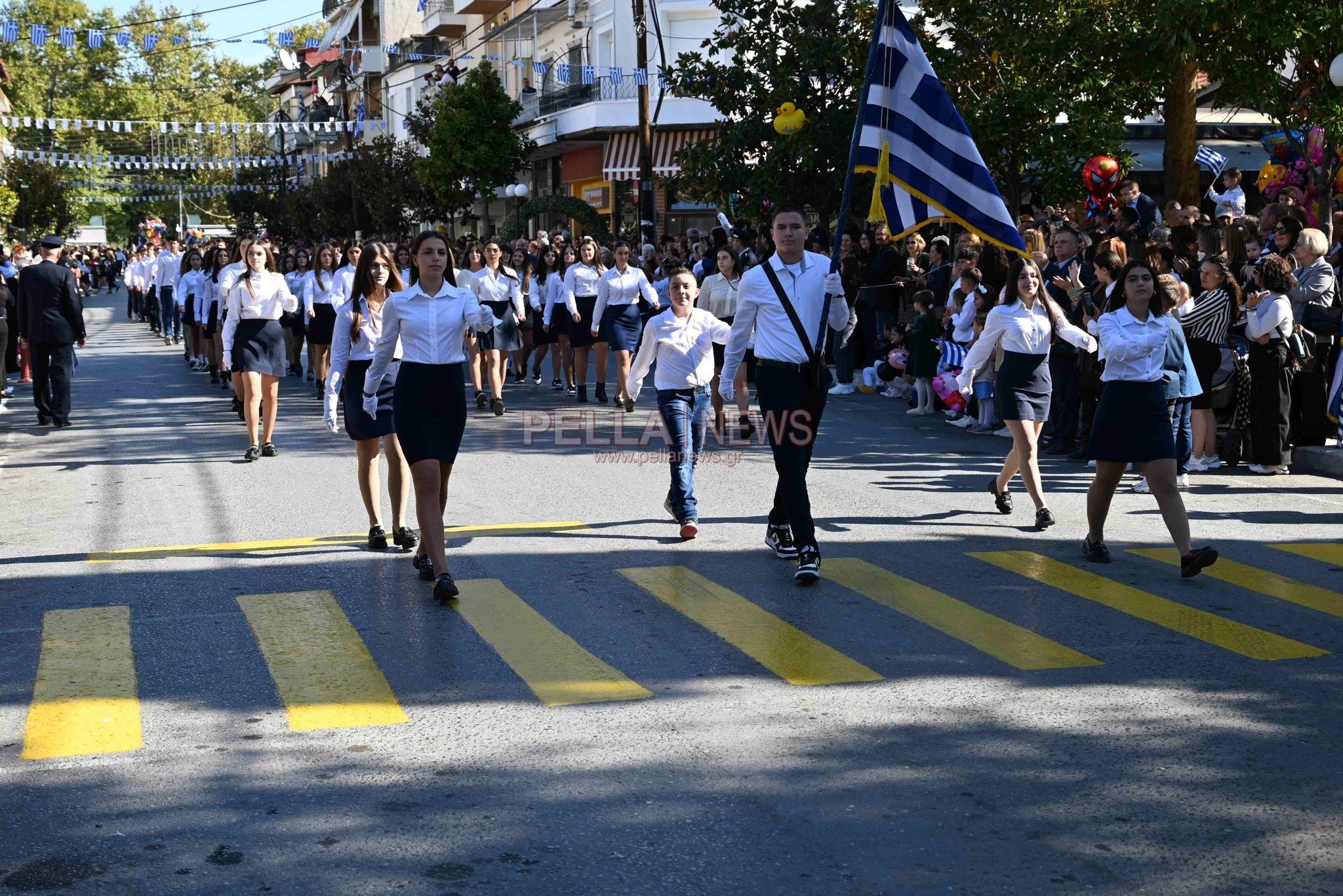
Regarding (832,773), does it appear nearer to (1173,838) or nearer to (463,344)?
(1173,838)

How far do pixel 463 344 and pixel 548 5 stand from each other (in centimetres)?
4018

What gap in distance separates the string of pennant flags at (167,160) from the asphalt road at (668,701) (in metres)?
40.3

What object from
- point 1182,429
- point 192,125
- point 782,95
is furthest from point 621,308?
point 192,125

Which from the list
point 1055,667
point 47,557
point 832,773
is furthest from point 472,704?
point 47,557

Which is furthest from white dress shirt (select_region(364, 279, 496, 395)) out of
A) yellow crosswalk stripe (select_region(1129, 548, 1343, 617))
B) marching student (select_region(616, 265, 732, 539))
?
yellow crosswalk stripe (select_region(1129, 548, 1343, 617))

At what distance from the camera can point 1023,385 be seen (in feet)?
32.5

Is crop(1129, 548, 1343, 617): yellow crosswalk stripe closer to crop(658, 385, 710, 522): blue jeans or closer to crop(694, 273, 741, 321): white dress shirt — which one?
crop(658, 385, 710, 522): blue jeans

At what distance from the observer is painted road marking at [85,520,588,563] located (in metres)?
9.34

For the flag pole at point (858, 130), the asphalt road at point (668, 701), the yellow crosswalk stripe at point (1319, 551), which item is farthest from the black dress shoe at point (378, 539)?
the yellow crosswalk stripe at point (1319, 551)

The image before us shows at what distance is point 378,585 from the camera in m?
8.38

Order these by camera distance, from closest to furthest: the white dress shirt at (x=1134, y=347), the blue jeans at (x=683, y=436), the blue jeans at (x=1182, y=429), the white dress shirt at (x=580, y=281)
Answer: the white dress shirt at (x=1134, y=347) < the blue jeans at (x=683, y=436) < the blue jeans at (x=1182, y=429) < the white dress shirt at (x=580, y=281)

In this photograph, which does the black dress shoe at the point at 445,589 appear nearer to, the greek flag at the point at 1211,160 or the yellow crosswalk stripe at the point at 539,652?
the yellow crosswalk stripe at the point at 539,652

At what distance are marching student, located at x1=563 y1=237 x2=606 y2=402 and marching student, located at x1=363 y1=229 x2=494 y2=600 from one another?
969 cm

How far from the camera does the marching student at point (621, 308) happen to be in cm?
1733
